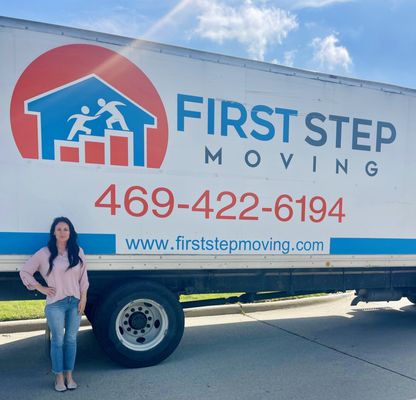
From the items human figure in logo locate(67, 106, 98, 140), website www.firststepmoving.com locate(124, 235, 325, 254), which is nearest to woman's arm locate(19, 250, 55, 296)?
website www.firststepmoving.com locate(124, 235, 325, 254)

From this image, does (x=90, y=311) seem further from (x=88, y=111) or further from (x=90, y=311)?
(x=88, y=111)

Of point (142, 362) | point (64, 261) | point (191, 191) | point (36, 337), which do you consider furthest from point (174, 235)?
point (36, 337)

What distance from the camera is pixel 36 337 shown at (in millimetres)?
5336

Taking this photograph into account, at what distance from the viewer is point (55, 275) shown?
11.9ft

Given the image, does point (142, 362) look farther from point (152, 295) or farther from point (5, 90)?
point (5, 90)

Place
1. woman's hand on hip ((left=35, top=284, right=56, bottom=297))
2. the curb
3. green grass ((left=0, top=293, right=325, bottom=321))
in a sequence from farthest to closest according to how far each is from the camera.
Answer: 1. green grass ((left=0, top=293, right=325, bottom=321))
2. the curb
3. woman's hand on hip ((left=35, top=284, right=56, bottom=297))

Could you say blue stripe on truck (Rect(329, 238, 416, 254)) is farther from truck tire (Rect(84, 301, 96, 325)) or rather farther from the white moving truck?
truck tire (Rect(84, 301, 96, 325))

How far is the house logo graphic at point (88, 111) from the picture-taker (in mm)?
3869

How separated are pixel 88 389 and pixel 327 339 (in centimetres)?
331

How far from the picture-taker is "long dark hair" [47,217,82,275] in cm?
367

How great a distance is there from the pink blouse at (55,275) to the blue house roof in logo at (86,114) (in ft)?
3.22

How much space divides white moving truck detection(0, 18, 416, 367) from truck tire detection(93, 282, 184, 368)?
0.01 m

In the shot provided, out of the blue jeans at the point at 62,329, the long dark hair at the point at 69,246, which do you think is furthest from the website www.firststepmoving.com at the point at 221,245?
the blue jeans at the point at 62,329

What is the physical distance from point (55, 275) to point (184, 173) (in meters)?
1.65
